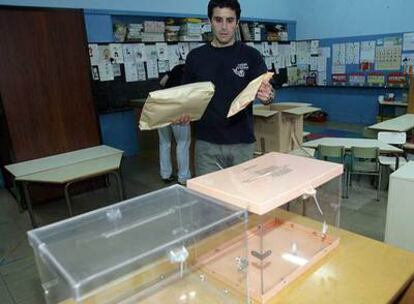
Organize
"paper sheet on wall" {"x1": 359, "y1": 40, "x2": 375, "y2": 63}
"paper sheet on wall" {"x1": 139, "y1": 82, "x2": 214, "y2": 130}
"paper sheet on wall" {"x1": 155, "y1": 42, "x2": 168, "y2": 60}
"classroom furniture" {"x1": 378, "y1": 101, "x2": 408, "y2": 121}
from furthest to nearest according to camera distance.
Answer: "paper sheet on wall" {"x1": 359, "y1": 40, "x2": 375, "y2": 63} → "classroom furniture" {"x1": 378, "y1": 101, "x2": 408, "y2": 121} → "paper sheet on wall" {"x1": 155, "y1": 42, "x2": 168, "y2": 60} → "paper sheet on wall" {"x1": 139, "y1": 82, "x2": 214, "y2": 130}

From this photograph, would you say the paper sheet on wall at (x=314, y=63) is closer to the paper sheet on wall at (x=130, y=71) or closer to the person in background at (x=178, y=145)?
the paper sheet on wall at (x=130, y=71)

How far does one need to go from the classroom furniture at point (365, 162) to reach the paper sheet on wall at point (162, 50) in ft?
10.3

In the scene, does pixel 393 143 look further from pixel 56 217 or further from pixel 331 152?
pixel 56 217

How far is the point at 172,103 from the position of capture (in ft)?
3.89

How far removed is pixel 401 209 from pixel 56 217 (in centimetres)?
309

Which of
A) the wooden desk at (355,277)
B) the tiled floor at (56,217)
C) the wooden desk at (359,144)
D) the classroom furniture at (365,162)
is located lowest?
the tiled floor at (56,217)

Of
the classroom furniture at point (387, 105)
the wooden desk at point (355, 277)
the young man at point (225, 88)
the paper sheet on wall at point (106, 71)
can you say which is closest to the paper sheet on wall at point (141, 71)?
the paper sheet on wall at point (106, 71)

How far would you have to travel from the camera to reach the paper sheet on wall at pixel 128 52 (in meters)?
4.85

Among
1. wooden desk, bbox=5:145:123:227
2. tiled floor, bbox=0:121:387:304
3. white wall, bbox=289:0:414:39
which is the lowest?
tiled floor, bbox=0:121:387:304

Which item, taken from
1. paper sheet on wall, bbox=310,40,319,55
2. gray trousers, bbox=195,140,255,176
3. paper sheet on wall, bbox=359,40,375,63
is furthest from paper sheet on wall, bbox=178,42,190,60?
gray trousers, bbox=195,140,255,176

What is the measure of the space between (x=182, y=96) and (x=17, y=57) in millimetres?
2967

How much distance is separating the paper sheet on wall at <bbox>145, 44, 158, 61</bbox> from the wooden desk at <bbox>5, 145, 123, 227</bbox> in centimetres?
223

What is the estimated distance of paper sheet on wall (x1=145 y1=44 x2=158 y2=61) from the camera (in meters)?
5.04

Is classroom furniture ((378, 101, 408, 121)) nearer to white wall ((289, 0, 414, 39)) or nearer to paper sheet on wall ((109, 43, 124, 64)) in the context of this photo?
white wall ((289, 0, 414, 39))
